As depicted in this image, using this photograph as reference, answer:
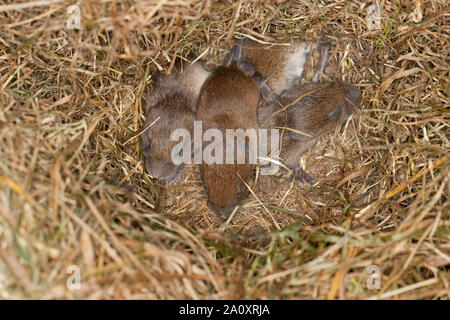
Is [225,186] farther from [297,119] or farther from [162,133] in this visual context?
[297,119]

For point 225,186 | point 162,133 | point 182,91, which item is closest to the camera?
point 225,186

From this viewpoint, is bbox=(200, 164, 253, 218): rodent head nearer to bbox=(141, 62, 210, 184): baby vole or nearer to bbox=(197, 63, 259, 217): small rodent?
bbox=(197, 63, 259, 217): small rodent

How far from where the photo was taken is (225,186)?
357 centimetres

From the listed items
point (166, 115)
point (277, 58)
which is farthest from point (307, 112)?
point (166, 115)

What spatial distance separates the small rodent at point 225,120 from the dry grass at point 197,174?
20 centimetres

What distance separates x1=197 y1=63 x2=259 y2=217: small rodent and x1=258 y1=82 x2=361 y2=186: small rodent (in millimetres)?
273

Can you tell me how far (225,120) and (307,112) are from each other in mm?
785

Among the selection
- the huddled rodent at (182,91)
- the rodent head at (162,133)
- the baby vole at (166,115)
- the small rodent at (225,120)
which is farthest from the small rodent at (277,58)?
the rodent head at (162,133)

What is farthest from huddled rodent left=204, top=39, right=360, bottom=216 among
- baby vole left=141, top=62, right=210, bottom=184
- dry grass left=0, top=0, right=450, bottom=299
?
baby vole left=141, top=62, right=210, bottom=184

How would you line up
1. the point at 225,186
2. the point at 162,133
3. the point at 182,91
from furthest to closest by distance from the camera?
the point at 182,91
the point at 162,133
the point at 225,186

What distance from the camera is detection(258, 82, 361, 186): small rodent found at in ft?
11.9

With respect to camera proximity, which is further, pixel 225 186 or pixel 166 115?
pixel 166 115

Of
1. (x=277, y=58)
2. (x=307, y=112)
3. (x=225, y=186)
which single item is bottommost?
(x=225, y=186)

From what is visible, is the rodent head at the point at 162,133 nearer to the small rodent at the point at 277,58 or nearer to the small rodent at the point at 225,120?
the small rodent at the point at 225,120
